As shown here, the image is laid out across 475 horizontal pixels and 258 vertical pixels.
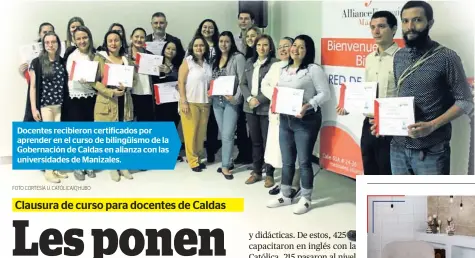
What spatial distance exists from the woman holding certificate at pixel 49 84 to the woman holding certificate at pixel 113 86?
0.39ft

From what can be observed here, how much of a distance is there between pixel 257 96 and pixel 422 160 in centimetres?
59

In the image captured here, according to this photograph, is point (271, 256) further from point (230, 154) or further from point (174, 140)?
point (174, 140)

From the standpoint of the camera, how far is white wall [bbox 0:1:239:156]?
5.75ft

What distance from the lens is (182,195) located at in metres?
1.80

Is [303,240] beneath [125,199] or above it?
beneath

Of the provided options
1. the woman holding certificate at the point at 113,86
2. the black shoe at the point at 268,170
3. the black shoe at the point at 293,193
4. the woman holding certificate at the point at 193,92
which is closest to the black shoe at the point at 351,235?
the black shoe at the point at 293,193

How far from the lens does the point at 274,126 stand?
1825mm

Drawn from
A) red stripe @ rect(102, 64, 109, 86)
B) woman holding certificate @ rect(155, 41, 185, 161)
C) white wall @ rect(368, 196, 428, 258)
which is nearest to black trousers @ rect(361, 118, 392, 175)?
white wall @ rect(368, 196, 428, 258)

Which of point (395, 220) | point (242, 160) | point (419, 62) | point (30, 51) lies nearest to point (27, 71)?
point (30, 51)

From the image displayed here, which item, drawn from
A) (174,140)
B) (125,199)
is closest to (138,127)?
(174,140)

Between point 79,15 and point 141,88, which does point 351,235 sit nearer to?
point 141,88

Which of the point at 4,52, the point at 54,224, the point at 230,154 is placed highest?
the point at 4,52

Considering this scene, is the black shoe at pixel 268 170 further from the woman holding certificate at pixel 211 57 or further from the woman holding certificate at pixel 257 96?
the woman holding certificate at pixel 211 57

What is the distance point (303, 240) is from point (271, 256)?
0.12m
